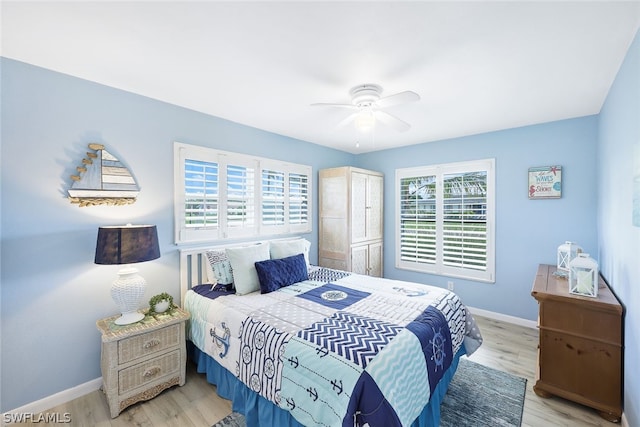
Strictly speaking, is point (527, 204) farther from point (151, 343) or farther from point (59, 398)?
point (59, 398)

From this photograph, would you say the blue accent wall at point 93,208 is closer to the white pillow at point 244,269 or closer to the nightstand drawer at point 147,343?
the nightstand drawer at point 147,343

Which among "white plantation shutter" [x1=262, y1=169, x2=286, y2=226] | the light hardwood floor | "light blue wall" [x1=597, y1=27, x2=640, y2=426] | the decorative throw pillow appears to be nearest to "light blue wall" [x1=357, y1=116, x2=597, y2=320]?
"light blue wall" [x1=597, y1=27, x2=640, y2=426]

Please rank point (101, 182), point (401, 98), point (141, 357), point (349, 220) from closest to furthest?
point (401, 98), point (141, 357), point (101, 182), point (349, 220)

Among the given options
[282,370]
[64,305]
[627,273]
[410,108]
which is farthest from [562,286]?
[64,305]

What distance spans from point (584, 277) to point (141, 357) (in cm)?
345

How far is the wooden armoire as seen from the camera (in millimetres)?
3977

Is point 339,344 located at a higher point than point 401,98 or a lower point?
lower

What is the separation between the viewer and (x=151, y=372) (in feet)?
7.04

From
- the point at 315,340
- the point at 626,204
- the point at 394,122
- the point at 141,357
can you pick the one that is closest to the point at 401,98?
the point at 394,122

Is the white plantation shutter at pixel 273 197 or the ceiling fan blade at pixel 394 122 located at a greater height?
the ceiling fan blade at pixel 394 122

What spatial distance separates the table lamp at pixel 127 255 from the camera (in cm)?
200

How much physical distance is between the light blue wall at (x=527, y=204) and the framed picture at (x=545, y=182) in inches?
2.2

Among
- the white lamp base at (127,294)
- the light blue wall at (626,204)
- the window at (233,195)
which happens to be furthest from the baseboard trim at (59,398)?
the light blue wall at (626,204)

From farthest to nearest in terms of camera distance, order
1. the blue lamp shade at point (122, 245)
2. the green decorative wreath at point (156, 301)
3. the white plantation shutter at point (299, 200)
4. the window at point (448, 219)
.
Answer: the white plantation shutter at point (299, 200)
the window at point (448, 219)
the green decorative wreath at point (156, 301)
the blue lamp shade at point (122, 245)
